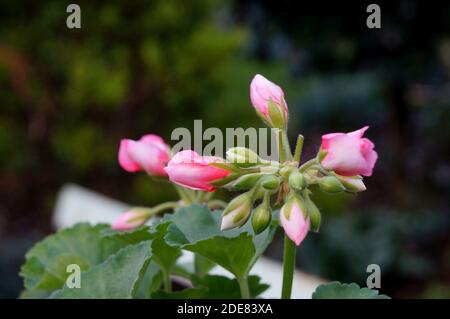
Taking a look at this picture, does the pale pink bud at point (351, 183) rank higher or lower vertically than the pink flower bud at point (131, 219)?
higher

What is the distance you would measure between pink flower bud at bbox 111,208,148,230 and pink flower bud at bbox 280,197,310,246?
21 cm

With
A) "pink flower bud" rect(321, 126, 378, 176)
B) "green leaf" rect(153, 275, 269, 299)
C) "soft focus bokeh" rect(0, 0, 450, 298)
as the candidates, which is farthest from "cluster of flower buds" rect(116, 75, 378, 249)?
"soft focus bokeh" rect(0, 0, 450, 298)

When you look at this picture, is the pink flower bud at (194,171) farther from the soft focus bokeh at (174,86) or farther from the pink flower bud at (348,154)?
the soft focus bokeh at (174,86)

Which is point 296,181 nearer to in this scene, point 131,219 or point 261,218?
point 261,218

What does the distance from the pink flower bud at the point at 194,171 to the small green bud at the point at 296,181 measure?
6cm

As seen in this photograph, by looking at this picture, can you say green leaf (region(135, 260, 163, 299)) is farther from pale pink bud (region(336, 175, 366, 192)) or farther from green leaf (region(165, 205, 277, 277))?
pale pink bud (region(336, 175, 366, 192))

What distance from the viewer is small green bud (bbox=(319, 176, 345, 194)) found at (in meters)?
0.51

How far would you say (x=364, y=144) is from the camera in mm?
508

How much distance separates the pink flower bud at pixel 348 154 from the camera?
0.50 m

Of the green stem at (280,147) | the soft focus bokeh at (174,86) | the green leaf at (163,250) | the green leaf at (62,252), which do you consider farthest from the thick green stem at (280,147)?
the soft focus bokeh at (174,86)

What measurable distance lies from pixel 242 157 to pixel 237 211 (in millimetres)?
42

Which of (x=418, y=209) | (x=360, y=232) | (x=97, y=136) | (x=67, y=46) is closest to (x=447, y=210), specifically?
(x=418, y=209)

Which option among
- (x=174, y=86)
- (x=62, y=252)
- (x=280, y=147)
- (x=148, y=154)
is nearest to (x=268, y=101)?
(x=280, y=147)
